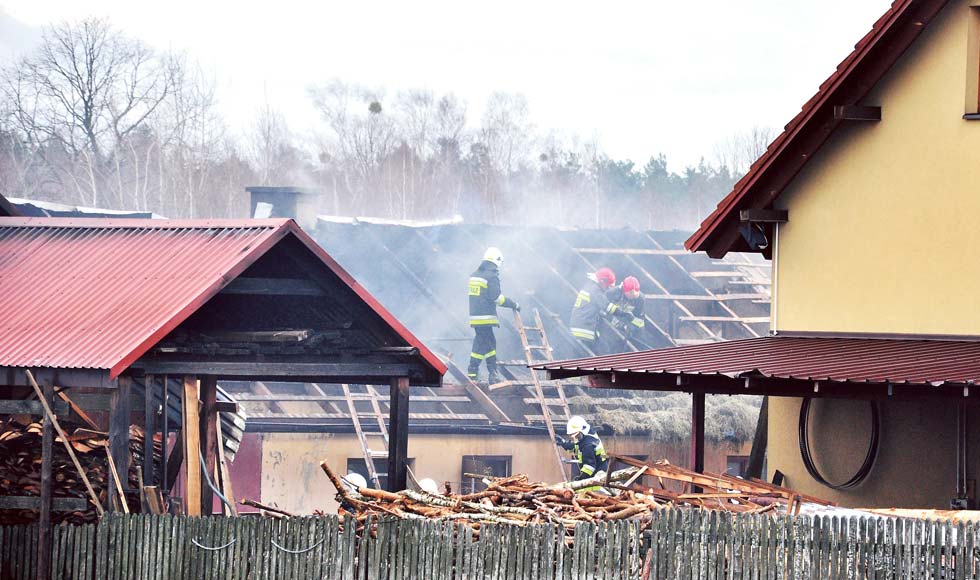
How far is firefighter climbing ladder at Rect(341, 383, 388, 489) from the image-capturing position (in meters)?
22.9

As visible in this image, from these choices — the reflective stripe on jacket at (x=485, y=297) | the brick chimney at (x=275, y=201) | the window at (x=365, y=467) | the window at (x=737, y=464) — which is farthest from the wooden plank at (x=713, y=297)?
the window at (x=365, y=467)

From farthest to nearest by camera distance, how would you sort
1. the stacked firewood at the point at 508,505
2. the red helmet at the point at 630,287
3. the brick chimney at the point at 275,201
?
the brick chimney at the point at 275,201 → the red helmet at the point at 630,287 → the stacked firewood at the point at 508,505

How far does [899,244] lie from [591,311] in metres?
14.0

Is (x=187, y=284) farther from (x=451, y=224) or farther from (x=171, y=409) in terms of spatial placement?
(x=451, y=224)

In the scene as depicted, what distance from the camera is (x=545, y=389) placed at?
2641 cm

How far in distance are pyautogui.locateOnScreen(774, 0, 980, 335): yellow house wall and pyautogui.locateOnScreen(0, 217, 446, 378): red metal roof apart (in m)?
4.17

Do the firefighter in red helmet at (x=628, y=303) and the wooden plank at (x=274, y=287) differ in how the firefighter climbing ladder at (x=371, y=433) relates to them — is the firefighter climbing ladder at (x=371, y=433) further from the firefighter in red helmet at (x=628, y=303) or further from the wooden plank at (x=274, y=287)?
the wooden plank at (x=274, y=287)

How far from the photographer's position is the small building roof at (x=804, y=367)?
12.0 m

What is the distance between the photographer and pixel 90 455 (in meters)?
14.7

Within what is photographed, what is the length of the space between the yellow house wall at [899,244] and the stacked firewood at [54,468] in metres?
7.20

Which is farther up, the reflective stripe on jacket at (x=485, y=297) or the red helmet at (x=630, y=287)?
the red helmet at (x=630, y=287)

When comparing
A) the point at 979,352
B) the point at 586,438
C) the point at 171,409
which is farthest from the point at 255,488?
the point at 979,352

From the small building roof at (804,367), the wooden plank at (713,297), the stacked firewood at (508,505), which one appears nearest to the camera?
the small building roof at (804,367)

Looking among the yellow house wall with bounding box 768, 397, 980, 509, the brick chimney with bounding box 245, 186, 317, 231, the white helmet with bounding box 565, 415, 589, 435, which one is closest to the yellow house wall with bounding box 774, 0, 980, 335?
the yellow house wall with bounding box 768, 397, 980, 509
